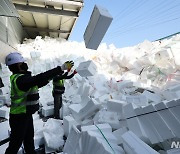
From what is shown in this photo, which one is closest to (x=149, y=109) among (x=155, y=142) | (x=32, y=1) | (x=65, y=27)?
(x=155, y=142)

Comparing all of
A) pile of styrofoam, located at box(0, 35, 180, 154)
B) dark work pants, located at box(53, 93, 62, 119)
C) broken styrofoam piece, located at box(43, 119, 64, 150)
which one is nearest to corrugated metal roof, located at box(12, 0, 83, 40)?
pile of styrofoam, located at box(0, 35, 180, 154)

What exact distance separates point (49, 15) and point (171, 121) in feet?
27.3

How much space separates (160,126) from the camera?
209 centimetres

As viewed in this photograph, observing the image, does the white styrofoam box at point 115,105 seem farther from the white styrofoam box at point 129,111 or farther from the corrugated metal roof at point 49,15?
the corrugated metal roof at point 49,15

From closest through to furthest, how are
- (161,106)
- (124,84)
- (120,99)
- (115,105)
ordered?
1. (161,106)
2. (115,105)
3. (120,99)
4. (124,84)

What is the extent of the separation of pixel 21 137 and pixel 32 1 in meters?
6.95

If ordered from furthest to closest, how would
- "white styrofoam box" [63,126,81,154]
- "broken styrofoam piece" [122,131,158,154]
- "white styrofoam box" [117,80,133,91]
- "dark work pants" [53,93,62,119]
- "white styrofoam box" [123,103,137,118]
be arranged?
"white styrofoam box" [117,80,133,91] < "dark work pants" [53,93,62,119] < "white styrofoam box" [123,103,137,118] < "white styrofoam box" [63,126,81,154] < "broken styrofoam piece" [122,131,158,154]

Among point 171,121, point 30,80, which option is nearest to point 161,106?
point 171,121

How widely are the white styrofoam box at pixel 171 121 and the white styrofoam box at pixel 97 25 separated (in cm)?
106

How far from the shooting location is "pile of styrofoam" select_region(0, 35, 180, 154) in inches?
82.0

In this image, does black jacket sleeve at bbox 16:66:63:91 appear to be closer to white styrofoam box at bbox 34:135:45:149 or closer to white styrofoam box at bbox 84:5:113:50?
white styrofoam box at bbox 84:5:113:50

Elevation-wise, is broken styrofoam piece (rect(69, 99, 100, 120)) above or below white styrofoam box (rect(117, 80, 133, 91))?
below

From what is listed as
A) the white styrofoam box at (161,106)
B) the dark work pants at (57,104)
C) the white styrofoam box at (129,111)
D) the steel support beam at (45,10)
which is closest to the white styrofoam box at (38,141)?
the dark work pants at (57,104)

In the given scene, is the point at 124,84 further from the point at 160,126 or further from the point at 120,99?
the point at 160,126
